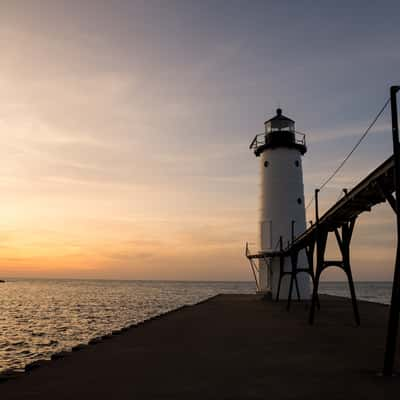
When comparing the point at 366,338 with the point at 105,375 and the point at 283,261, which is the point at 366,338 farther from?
the point at 283,261

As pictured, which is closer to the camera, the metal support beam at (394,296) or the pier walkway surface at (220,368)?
the pier walkway surface at (220,368)

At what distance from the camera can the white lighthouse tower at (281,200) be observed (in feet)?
114

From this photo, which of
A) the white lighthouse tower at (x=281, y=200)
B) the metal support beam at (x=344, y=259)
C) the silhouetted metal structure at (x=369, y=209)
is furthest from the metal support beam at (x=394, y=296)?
the white lighthouse tower at (x=281, y=200)

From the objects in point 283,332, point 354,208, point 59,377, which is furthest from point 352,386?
point 354,208

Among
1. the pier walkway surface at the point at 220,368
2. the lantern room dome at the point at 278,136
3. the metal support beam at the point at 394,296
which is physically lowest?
the pier walkway surface at the point at 220,368

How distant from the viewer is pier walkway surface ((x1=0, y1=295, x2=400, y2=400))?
304 inches

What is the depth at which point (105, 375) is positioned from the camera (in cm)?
912

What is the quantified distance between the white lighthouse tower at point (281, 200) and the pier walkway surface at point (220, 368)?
59.8 feet

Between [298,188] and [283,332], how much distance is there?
67.8 feet

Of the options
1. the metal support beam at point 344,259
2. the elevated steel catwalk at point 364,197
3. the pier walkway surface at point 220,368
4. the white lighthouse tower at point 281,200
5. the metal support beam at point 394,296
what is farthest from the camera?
the white lighthouse tower at point 281,200

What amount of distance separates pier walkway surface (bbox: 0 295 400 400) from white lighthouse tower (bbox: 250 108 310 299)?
1822 cm

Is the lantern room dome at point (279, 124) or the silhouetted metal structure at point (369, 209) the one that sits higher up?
the lantern room dome at point (279, 124)

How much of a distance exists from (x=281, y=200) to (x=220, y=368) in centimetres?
2605

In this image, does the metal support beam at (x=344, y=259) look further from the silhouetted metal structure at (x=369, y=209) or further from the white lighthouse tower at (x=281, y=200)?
the white lighthouse tower at (x=281, y=200)
